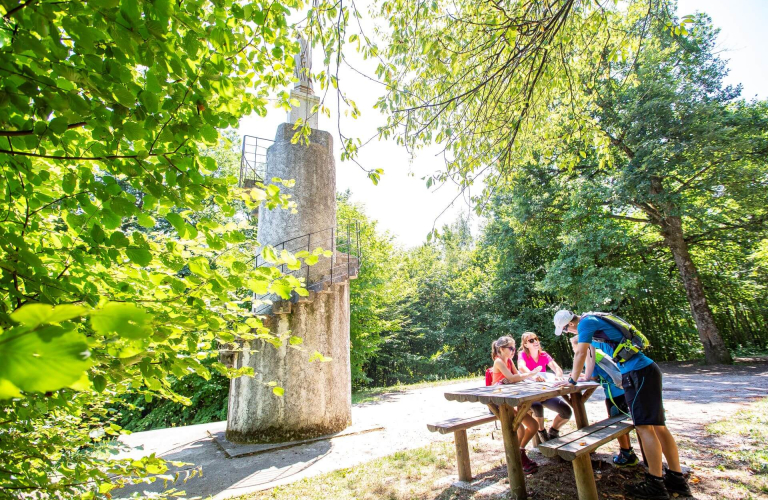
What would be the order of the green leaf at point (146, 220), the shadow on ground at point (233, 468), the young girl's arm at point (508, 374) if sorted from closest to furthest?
the green leaf at point (146, 220)
the shadow on ground at point (233, 468)
the young girl's arm at point (508, 374)

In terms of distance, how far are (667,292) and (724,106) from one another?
28.9 ft

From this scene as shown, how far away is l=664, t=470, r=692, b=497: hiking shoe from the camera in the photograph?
344 centimetres

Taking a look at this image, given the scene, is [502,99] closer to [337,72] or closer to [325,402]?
[337,72]

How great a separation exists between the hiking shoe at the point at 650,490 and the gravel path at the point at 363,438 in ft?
8.23

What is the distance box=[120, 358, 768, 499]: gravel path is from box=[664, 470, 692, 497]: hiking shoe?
7.31 feet

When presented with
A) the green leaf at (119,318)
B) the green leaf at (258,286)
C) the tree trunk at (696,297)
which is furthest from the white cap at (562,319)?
the tree trunk at (696,297)

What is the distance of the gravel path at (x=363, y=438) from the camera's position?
4.85 m

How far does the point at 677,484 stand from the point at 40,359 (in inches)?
187

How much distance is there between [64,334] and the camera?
20.8 inches

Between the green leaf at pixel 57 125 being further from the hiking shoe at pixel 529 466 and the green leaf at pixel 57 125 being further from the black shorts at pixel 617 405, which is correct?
the black shorts at pixel 617 405

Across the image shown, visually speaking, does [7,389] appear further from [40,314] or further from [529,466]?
[529,466]

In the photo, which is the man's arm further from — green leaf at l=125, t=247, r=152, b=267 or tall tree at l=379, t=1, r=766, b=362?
green leaf at l=125, t=247, r=152, b=267

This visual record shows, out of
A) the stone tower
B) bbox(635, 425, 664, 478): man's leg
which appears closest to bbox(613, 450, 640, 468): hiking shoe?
bbox(635, 425, 664, 478): man's leg

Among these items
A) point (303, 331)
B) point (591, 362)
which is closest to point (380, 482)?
point (591, 362)
